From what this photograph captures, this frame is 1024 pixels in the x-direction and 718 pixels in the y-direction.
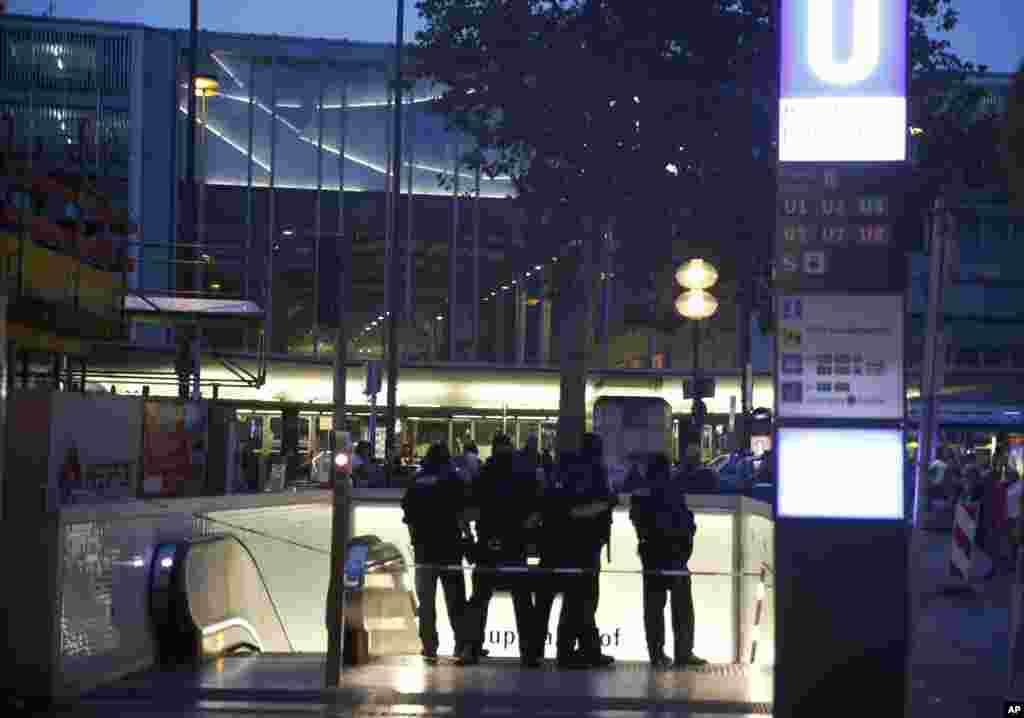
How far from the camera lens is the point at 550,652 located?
1316cm

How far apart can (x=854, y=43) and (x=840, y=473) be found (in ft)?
7.35

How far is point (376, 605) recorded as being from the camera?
41.1ft

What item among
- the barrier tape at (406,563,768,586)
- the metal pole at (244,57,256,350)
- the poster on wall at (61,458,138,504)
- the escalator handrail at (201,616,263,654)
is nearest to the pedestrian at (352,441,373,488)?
the escalator handrail at (201,616,263,654)

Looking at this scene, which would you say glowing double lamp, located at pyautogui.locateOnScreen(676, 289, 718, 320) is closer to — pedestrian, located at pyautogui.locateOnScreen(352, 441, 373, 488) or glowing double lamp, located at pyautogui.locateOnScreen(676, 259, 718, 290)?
glowing double lamp, located at pyautogui.locateOnScreen(676, 259, 718, 290)

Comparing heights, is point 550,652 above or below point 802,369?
below

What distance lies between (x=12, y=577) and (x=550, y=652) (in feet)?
15.9

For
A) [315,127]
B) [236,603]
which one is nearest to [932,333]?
[236,603]

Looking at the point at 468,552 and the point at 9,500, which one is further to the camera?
the point at 468,552

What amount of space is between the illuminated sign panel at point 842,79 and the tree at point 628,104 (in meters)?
15.7

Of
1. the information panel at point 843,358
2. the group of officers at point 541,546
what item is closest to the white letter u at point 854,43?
the information panel at point 843,358

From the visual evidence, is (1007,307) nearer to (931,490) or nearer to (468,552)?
(931,490)

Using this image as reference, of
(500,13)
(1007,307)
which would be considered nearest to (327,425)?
(1007,307)

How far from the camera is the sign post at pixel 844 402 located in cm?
805

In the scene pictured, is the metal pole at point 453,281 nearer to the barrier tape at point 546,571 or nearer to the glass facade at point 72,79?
the glass facade at point 72,79
